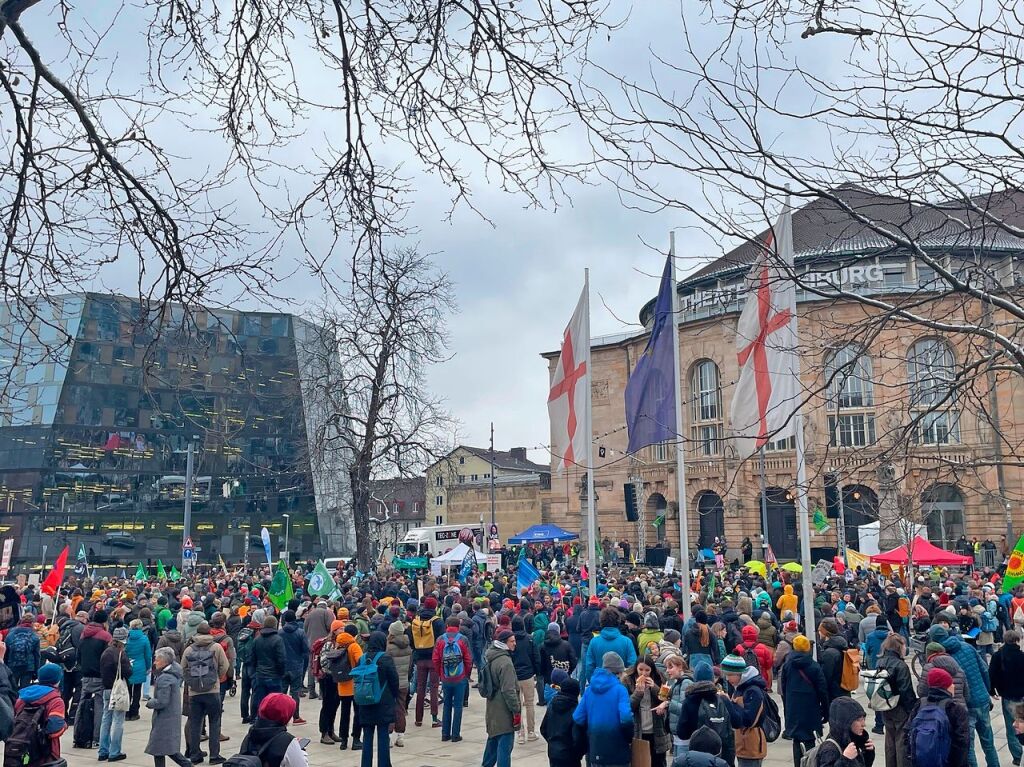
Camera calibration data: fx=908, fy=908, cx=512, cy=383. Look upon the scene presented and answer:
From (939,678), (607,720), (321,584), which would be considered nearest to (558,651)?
(607,720)

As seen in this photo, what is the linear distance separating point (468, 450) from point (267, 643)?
87.7 meters

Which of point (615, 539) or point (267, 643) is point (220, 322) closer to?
Result: point (267, 643)

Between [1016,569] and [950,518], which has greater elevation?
[950,518]

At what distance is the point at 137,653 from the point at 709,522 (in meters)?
48.5

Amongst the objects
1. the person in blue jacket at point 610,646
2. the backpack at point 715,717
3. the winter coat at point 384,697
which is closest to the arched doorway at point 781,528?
the person in blue jacket at point 610,646

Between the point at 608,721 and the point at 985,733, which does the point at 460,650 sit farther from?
the point at 985,733

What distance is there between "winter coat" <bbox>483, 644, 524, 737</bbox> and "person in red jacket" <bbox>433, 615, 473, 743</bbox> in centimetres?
178

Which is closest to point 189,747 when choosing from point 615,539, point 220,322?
point 220,322

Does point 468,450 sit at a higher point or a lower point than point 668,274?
higher

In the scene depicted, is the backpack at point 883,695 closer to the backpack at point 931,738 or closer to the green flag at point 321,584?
the backpack at point 931,738

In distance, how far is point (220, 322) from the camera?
22.3 feet

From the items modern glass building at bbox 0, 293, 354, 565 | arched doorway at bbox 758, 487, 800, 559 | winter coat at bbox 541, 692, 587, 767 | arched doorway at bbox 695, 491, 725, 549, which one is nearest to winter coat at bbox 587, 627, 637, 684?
winter coat at bbox 541, 692, 587, 767

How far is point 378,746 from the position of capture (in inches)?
422

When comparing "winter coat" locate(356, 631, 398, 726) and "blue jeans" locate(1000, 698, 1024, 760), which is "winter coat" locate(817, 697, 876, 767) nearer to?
"blue jeans" locate(1000, 698, 1024, 760)
